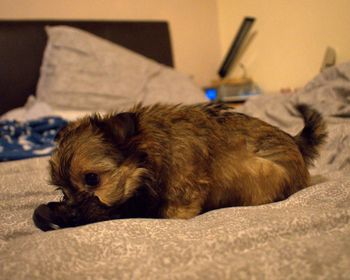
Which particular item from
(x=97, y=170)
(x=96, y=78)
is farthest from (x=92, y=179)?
(x=96, y=78)

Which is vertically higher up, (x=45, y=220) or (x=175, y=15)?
(x=175, y=15)

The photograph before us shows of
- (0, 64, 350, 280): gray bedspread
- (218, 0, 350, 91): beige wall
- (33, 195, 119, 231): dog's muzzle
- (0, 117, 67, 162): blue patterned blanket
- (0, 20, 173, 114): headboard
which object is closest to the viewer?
(0, 64, 350, 280): gray bedspread

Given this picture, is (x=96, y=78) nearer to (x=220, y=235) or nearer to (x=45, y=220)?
(x=45, y=220)

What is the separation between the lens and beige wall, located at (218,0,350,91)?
2.93 m

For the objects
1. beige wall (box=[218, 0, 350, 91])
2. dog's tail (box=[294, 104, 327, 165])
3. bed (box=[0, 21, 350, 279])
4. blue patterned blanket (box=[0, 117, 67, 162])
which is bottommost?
blue patterned blanket (box=[0, 117, 67, 162])

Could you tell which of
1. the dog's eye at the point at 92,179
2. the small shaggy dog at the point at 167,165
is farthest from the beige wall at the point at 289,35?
the dog's eye at the point at 92,179

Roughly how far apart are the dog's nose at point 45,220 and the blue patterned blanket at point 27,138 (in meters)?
0.96

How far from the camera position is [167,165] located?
1.14 meters

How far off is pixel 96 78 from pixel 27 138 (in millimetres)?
934

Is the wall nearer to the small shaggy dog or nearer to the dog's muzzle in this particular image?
the small shaggy dog

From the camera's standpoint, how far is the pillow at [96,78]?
2.85 m

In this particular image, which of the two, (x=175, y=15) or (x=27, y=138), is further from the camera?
(x=175, y=15)

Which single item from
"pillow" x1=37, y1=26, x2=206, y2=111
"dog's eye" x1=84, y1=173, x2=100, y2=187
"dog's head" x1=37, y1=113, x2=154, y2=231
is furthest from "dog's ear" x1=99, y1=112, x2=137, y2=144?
"pillow" x1=37, y1=26, x2=206, y2=111

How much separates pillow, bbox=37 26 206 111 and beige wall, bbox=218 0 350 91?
977mm
